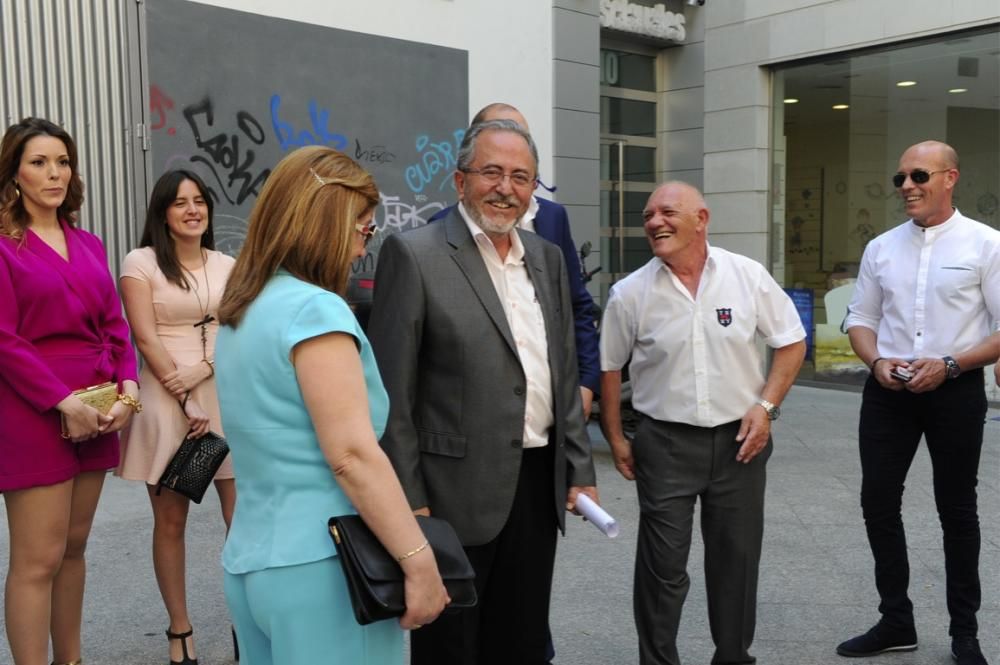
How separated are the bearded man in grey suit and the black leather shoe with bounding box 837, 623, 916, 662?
1654mm

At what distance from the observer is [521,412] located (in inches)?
113

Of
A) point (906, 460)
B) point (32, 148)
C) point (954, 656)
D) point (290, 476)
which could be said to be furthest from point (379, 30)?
point (290, 476)

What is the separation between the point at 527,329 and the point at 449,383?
0.30 meters

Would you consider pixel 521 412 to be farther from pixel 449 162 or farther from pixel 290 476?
pixel 449 162

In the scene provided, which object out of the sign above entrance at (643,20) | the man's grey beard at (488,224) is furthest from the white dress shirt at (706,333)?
the sign above entrance at (643,20)

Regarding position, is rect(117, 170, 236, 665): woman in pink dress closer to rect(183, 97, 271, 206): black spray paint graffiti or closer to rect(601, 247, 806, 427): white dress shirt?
rect(601, 247, 806, 427): white dress shirt

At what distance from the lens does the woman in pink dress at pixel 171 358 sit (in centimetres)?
395

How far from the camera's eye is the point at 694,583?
193 inches

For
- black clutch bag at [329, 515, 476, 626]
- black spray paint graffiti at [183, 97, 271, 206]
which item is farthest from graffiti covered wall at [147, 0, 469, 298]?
black clutch bag at [329, 515, 476, 626]

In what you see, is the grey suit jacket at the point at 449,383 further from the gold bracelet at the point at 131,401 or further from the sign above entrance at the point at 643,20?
the sign above entrance at the point at 643,20

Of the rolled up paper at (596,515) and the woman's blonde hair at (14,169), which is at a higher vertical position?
the woman's blonde hair at (14,169)

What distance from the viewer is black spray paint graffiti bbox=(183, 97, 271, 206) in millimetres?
7488

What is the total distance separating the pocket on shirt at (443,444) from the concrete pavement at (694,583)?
633 mm

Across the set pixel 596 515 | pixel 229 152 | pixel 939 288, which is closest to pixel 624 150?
pixel 229 152
